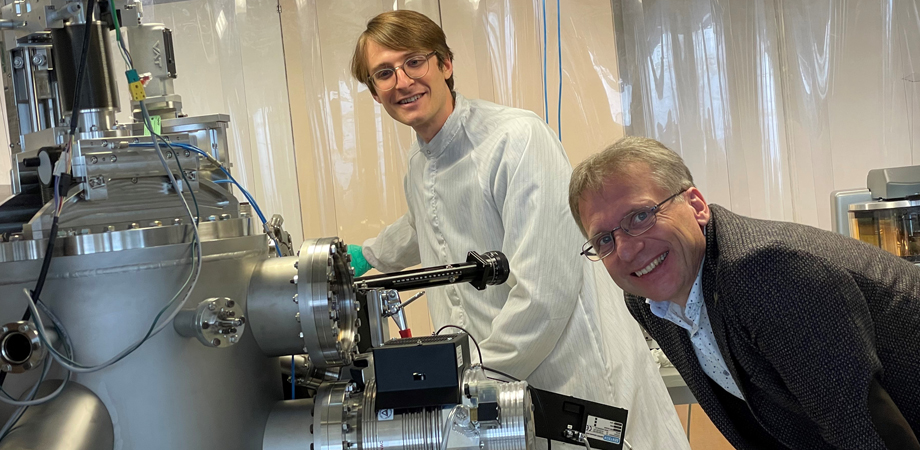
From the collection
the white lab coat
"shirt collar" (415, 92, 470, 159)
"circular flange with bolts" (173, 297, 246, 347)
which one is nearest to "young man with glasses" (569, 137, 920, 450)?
the white lab coat

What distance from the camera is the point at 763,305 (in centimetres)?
97

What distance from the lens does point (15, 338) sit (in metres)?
0.69

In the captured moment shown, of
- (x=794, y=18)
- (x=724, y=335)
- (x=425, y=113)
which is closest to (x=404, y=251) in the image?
(x=425, y=113)

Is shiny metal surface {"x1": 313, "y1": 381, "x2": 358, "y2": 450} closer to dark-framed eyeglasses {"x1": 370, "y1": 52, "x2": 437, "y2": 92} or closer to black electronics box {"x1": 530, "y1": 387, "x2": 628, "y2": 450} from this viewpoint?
black electronics box {"x1": 530, "y1": 387, "x2": 628, "y2": 450}

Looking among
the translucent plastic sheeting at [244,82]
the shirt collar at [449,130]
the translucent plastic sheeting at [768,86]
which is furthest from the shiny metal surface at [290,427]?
the translucent plastic sheeting at [768,86]

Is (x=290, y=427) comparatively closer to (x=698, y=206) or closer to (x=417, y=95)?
(x=698, y=206)

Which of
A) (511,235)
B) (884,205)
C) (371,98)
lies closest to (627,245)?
(511,235)

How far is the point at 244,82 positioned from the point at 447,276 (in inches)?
63.5

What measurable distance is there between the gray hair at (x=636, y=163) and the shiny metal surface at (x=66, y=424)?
28.3 inches

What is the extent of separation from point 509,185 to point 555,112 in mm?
1207

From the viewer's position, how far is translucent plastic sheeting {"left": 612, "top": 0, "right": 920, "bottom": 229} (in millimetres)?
2619

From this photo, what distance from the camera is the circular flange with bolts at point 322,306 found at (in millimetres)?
804

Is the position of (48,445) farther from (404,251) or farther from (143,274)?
(404,251)

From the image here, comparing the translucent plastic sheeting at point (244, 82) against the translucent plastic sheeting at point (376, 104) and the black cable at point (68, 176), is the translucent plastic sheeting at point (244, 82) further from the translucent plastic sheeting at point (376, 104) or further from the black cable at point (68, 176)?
the black cable at point (68, 176)
